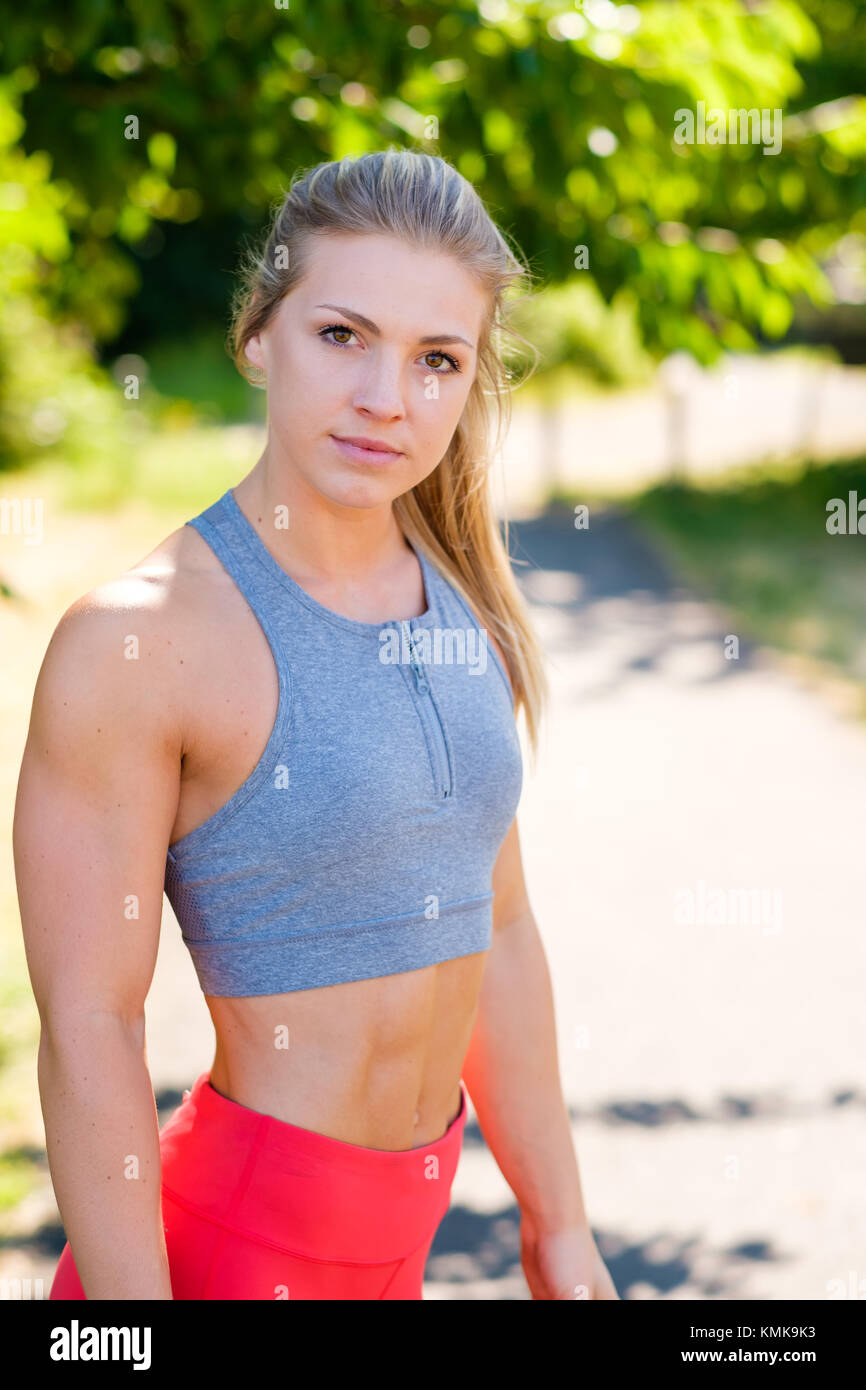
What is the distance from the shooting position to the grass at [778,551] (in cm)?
991

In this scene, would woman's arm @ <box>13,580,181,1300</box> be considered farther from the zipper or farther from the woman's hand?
the woman's hand

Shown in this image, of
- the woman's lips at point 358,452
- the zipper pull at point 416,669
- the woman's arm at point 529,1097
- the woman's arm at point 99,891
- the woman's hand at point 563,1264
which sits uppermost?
the woman's lips at point 358,452

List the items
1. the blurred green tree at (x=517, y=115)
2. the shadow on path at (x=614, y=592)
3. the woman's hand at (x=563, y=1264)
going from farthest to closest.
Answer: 1. the shadow on path at (x=614, y=592)
2. the blurred green tree at (x=517, y=115)
3. the woman's hand at (x=563, y=1264)

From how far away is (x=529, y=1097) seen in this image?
199cm

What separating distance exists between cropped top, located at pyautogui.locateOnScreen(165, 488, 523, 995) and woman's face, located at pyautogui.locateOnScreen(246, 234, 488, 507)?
14cm

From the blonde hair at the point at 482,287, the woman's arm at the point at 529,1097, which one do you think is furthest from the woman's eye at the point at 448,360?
the woman's arm at the point at 529,1097

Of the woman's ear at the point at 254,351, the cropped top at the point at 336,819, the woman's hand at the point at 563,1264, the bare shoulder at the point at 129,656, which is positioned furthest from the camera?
the woman's hand at the point at 563,1264

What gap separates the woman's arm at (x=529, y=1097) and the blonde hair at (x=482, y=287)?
0.30 metres

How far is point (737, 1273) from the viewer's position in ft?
11.4

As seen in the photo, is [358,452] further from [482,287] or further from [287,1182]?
[287,1182]

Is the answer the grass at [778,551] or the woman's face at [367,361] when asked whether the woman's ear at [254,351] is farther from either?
the grass at [778,551]

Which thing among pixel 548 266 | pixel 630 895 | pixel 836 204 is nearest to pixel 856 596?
pixel 630 895

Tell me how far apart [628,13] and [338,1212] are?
2588mm
